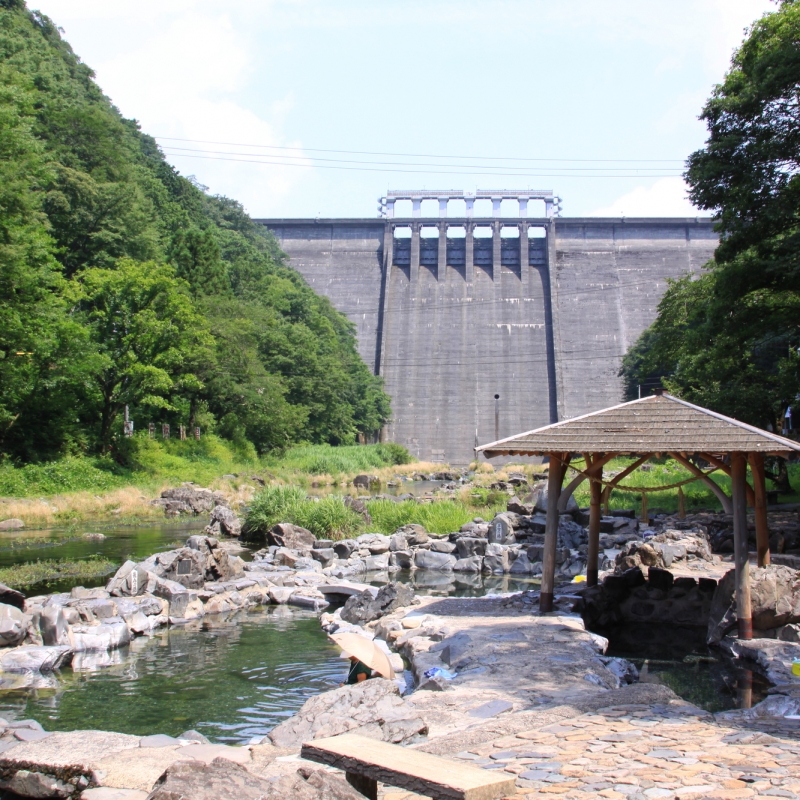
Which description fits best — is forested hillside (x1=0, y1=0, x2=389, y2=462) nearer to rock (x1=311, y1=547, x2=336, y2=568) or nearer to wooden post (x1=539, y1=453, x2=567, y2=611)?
rock (x1=311, y1=547, x2=336, y2=568)

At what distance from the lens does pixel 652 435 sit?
10.8 m

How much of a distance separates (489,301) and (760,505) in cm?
6529

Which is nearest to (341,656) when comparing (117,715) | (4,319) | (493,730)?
(117,715)

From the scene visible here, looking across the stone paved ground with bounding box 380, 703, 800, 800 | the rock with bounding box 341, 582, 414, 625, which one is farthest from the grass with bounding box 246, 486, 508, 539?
the stone paved ground with bounding box 380, 703, 800, 800

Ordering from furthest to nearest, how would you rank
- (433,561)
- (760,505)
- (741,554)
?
(433,561) → (760,505) → (741,554)

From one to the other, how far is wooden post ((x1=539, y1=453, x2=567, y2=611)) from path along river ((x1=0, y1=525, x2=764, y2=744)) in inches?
77.8

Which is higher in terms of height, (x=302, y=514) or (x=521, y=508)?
(x=302, y=514)

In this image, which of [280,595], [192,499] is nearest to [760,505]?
[280,595]

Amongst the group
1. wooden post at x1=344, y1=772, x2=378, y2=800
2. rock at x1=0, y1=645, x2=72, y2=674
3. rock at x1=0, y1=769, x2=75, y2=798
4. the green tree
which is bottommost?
rock at x1=0, y1=645, x2=72, y2=674

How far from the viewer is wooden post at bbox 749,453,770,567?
10.6 meters

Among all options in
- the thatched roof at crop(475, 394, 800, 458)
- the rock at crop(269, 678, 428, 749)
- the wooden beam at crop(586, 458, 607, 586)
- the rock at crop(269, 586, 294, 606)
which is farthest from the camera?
the rock at crop(269, 586, 294, 606)

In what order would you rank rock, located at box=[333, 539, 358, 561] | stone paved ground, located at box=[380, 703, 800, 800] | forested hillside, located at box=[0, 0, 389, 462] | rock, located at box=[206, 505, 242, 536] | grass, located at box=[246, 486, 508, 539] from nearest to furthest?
stone paved ground, located at box=[380, 703, 800, 800] < rock, located at box=[333, 539, 358, 561] < grass, located at box=[246, 486, 508, 539] < rock, located at box=[206, 505, 242, 536] < forested hillside, located at box=[0, 0, 389, 462]

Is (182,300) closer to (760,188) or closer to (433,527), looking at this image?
(433,527)

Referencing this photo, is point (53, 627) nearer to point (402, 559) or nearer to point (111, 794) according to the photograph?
point (111, 794)
